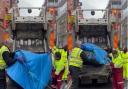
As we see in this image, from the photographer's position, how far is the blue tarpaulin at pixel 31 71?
42.0 ft

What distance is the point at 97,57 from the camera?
1809cm

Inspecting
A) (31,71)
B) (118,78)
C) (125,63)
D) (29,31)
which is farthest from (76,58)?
(29,31)

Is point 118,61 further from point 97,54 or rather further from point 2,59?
point 2,59

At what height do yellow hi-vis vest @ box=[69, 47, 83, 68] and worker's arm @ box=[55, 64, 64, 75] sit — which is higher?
yellow hi-vis vest @ box=[69, 47, 83, 68]

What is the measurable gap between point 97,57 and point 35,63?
17.1 ft

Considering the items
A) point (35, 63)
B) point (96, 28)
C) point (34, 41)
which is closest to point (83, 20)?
point (96, 28)

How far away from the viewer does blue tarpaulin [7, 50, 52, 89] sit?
42.0 feet

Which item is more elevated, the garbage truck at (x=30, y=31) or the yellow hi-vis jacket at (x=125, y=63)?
the garbage truck at (x=30, y=31)

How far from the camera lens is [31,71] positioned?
1310cm

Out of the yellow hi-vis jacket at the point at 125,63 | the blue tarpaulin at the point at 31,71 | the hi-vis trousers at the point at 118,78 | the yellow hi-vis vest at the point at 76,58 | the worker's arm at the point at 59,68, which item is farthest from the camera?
the yellow hi-vis jacket at the point at 125,63

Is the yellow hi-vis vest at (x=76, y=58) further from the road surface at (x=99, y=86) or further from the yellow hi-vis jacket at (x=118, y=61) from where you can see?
the road surface at (x=99, y=86)

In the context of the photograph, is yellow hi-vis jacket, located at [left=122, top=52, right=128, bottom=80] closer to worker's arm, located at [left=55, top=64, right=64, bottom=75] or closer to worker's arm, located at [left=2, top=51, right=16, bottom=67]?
worker's arm, located at [left=55, top=64, right=64, bottom=75]

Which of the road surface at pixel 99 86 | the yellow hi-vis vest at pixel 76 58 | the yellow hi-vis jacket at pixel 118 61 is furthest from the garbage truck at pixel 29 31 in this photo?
the yellow hi-vis vest at pixel 76 58

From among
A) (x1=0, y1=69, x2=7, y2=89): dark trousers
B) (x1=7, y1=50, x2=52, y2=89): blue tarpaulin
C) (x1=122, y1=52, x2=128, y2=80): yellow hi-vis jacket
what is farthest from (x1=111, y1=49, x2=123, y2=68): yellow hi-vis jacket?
(x1=0, y1=69, x2=7, y2=89): dark trousers
